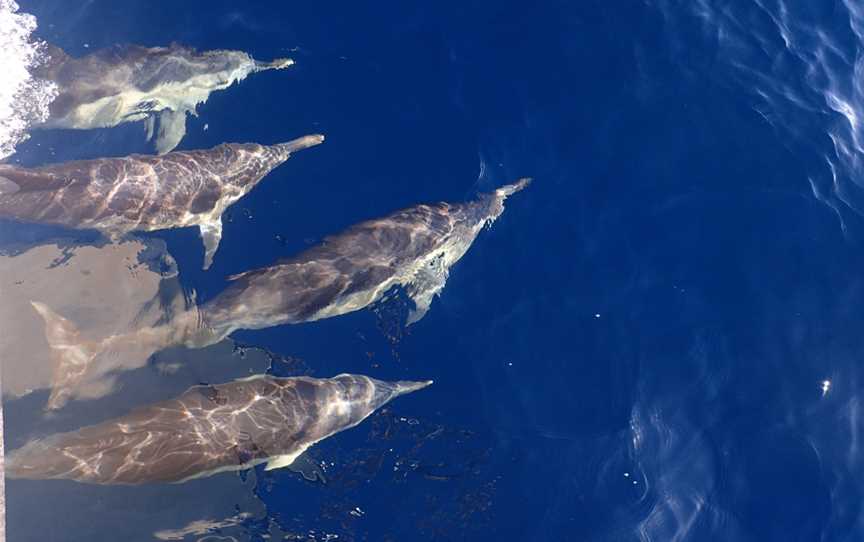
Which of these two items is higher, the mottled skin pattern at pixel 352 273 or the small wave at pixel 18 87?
the small wave at pixel 18 87

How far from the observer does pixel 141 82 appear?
1443 cm

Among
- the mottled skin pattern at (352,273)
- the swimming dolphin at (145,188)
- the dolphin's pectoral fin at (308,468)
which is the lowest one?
the dolphin's pectoral fin at (308,468)

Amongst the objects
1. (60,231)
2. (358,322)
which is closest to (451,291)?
(358,322)

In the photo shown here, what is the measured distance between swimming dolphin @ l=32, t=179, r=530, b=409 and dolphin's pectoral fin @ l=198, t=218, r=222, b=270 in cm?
108

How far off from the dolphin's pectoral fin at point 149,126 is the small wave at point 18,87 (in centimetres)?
164

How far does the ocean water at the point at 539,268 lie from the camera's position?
1084 cm

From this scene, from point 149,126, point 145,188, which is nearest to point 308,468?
point 145,188

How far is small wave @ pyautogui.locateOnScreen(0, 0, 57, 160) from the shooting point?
1277cm

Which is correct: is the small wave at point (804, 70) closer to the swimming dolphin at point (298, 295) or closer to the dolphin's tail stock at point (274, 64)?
the swimming dolphin at point (298, 295)

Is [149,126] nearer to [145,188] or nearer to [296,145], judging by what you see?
[145,188]

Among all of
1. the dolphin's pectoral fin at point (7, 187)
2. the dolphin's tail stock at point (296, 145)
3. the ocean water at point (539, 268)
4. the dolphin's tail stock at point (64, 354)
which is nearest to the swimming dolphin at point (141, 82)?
the ocean water at point (539, 268)

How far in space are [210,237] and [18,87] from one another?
4.48 meters

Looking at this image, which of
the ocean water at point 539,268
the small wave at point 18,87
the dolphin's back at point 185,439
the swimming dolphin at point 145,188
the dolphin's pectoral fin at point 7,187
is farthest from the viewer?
the small wave at point 18,87

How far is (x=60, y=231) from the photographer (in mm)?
11914
